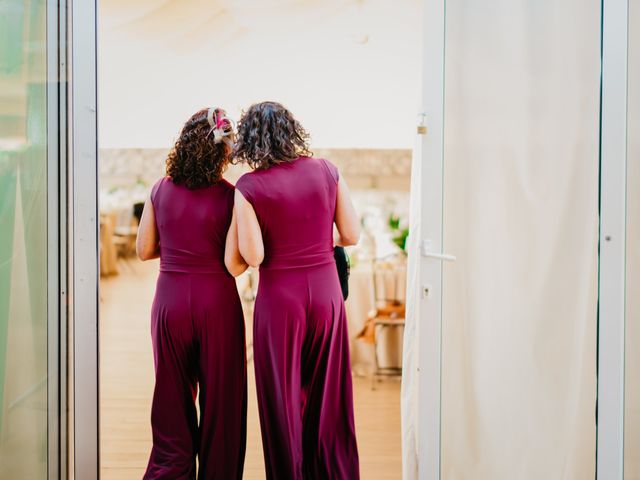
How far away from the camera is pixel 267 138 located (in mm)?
2100

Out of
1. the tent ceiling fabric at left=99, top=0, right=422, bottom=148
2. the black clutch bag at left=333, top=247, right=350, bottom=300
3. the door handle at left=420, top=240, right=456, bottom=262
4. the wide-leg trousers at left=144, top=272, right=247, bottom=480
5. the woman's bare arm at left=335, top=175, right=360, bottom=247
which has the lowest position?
the wide-leg trousers at left=144, top=272, right=247, bottom=480

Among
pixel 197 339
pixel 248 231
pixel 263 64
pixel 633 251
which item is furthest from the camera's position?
pixel 263 64

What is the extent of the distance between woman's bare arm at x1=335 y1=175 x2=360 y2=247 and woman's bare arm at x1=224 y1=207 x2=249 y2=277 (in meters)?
0.38

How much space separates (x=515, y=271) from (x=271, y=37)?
2680mm

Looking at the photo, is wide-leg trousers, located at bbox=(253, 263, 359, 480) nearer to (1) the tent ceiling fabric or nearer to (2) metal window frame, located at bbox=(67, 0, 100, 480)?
(2) metal window frame, located at bbox=(67, 0, 100, 480)

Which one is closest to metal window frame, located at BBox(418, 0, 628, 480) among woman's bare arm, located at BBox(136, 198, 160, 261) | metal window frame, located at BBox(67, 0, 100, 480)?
woman's bare arm, located at BBox(136, 198, 160, 261)

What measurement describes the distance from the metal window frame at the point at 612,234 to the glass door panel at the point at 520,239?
11 cm

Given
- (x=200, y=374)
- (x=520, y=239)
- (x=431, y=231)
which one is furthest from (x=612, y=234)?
(x=200, y=374)

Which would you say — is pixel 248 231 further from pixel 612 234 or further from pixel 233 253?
pixel 612 234

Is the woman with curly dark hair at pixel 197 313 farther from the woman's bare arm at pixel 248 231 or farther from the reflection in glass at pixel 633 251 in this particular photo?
the reflection in glass at pixel 633 251

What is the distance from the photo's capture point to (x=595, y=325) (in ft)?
6.76

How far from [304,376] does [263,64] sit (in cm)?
276

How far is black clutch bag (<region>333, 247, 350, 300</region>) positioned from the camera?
2.33m

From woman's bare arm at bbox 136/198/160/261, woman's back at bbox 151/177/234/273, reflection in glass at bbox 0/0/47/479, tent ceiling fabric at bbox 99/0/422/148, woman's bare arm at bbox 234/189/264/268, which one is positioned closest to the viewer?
reflection in glass at bbox 0/0/47/479
